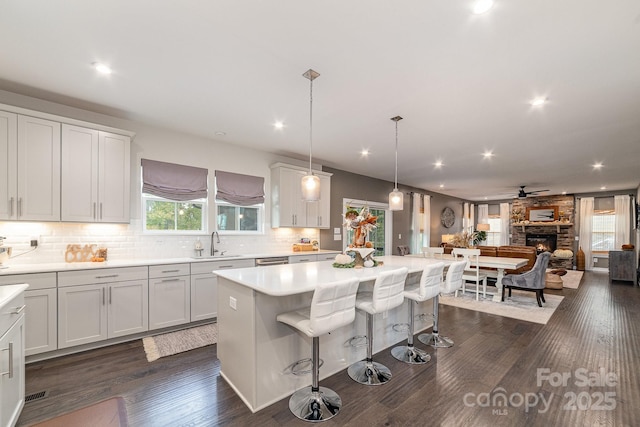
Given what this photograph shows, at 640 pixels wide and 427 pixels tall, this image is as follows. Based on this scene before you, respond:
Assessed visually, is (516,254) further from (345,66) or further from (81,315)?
(81,315)

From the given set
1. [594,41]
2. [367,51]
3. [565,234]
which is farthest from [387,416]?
[565,234]

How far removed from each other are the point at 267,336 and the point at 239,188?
10.3ft

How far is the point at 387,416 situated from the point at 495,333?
2543 mm

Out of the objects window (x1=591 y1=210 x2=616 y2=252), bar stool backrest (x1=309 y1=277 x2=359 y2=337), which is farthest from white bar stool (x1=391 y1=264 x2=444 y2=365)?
window (x1=591 y1=210 x2=616 y2=252)

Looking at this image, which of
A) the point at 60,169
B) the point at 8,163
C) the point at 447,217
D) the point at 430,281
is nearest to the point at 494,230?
the point at 447,217

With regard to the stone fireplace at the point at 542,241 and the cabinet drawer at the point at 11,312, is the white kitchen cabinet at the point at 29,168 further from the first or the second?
the stone fireplace at the point at 542,241

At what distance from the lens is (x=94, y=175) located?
3434 mm

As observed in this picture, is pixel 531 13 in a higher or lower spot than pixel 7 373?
higher

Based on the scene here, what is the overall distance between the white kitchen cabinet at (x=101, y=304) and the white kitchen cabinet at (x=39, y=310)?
0.05 meters

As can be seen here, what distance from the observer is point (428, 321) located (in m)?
4.02

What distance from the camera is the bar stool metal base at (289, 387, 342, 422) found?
2.13 metres

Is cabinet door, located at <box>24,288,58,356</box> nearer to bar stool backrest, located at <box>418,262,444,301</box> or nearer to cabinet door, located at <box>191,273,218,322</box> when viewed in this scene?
cabinet door, located at <box>191,273,218,322</box>

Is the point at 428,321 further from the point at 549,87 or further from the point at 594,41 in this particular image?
the point at 594,41

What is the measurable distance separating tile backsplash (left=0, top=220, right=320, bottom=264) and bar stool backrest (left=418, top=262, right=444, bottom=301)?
Answer: 10.2 ft
